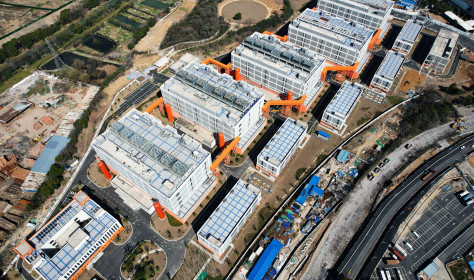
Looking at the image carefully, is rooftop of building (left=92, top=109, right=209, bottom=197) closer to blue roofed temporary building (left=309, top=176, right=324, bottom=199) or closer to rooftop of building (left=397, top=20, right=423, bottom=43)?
blue roofed temporary building (left=309, top=176, right=324, bottom=199)

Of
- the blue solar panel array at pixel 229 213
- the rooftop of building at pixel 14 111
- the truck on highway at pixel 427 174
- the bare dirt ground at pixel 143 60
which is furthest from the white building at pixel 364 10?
the rooftop of building at pixel 14 111

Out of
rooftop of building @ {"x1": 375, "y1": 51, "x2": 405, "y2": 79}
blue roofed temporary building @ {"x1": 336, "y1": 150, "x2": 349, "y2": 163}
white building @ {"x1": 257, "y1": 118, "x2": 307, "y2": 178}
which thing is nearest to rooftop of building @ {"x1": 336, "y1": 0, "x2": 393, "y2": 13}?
rooftop of building @ {"x1": 375, "y1": 51, "x2": 405, "y2": 79}

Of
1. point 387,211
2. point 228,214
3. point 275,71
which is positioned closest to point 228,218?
point 228,214

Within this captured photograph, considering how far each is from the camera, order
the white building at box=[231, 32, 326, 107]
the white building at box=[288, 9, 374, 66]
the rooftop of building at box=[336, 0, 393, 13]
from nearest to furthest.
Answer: the white building at box=[231, 32, 326, 107]
the white building at box=[288, 9, 374, 66]
the rooftop of building at box=[336, 0, 393, 13]

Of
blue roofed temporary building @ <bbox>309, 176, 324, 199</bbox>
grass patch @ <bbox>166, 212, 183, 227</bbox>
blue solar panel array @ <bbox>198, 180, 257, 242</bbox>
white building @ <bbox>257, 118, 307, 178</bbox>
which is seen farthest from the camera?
white building @ <bbox>257, 118, 307, 178</bbox>

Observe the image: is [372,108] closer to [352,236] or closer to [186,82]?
[352,236]

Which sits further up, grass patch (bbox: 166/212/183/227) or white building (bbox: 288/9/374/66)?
white building (bbox: 288/9/374/66)
